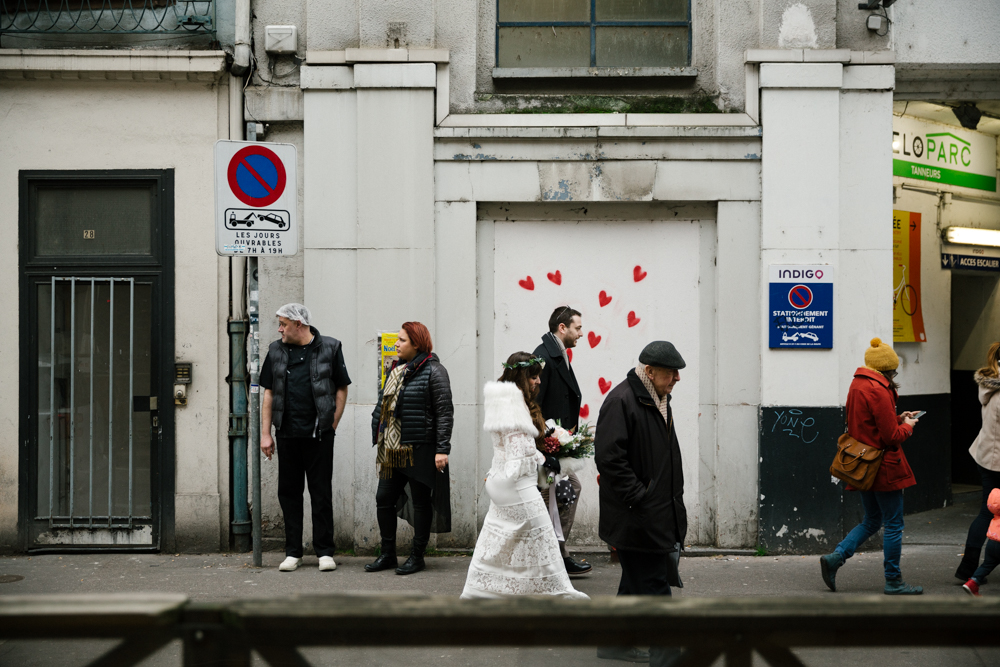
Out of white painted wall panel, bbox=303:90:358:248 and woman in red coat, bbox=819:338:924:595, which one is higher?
white painted wall panel, bbox=303:90:358:248

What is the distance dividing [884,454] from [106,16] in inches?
285

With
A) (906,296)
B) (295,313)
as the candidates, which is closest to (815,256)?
(906,296)

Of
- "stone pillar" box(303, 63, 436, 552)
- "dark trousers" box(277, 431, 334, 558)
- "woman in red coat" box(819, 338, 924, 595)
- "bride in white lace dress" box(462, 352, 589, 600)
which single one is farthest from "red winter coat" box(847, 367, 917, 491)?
"dark trousers" box(277, 431, 334, 558)

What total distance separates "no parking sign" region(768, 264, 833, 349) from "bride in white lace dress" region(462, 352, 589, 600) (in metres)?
3.00

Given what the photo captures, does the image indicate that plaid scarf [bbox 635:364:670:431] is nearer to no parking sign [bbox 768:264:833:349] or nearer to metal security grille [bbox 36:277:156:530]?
no parking sign [bbox 768:264:833:349]

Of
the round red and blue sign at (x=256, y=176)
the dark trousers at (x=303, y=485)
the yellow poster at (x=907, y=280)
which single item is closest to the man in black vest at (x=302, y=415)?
the dark trousers at (x=303, y=485)

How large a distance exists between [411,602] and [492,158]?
5.59m

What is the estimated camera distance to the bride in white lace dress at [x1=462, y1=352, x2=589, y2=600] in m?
5.18

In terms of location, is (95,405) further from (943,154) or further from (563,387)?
(943,154)

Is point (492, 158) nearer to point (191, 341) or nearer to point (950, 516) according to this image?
point (191, 341)

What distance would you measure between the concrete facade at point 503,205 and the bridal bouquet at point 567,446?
4.88ft

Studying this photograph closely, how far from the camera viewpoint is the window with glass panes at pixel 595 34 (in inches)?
311

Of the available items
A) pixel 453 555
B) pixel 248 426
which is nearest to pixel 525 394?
pixel 453 555

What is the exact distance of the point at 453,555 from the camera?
736 cm
